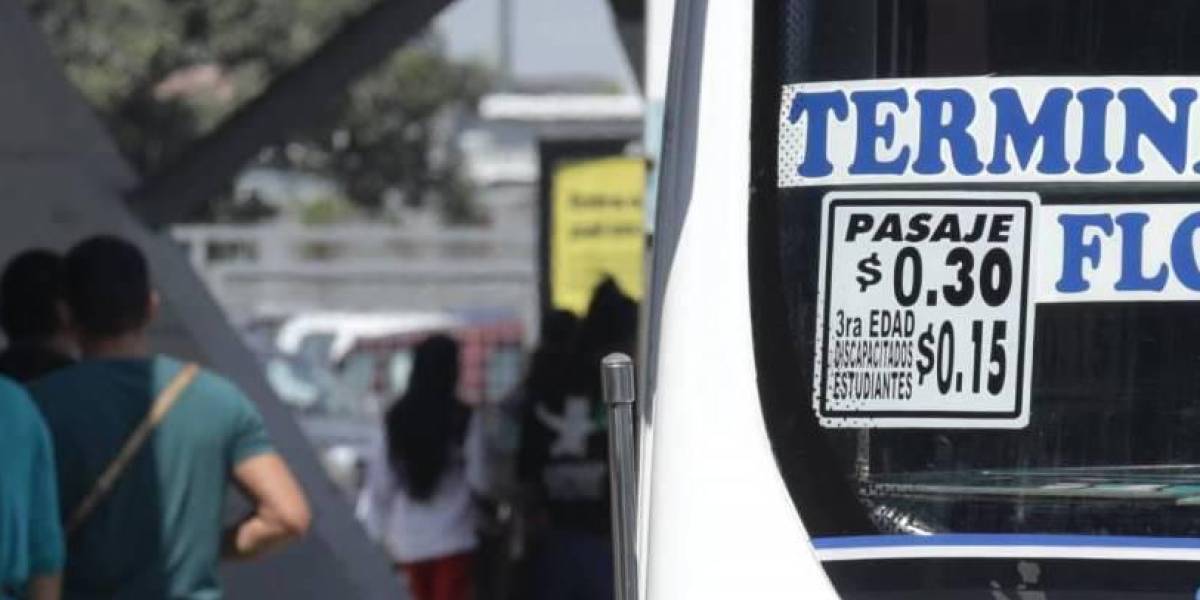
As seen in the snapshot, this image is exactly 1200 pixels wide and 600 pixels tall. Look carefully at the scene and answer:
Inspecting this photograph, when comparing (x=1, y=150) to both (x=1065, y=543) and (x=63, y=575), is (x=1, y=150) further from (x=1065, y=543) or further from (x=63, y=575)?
(x=1065, y=543)

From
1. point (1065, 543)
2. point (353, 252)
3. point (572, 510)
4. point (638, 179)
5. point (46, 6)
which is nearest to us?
point (1065, 543)

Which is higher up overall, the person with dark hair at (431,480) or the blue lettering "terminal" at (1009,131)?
the blue lettering "terminal" at (1009,131)

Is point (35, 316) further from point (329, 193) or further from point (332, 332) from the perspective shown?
point (329, 193)

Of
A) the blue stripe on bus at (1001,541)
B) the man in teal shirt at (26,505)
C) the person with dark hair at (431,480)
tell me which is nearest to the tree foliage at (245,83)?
the person with dark hair at (431,480)

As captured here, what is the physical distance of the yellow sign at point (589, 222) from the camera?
13.9 meters

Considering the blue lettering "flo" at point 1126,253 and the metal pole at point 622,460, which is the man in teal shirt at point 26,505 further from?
the blue lettering "flo" at point 1126,253

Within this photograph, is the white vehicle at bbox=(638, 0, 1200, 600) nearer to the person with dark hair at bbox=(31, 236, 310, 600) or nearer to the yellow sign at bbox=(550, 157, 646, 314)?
the person with dark hair at bbox=(31, 236, 310, 600)

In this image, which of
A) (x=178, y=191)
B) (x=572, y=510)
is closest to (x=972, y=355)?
(x=572, y=510)

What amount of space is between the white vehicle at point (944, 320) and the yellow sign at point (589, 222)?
992cm

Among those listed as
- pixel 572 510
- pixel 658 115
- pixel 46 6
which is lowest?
pixel 572 510

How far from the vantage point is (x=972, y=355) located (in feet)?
11.7

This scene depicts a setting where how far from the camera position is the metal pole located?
345 centimetres

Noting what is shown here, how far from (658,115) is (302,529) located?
1167 mm

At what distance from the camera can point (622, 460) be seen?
137 inches
